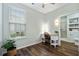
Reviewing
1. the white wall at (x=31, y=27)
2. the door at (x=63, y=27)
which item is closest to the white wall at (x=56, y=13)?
the white wall at (x=31, y=27)

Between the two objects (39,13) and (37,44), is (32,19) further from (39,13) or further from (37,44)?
(37,44)

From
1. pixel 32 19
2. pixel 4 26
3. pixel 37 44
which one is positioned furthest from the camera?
pixel 32 19

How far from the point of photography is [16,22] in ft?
9.35

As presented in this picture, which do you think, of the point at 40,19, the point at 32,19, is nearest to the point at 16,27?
the point at 32,19

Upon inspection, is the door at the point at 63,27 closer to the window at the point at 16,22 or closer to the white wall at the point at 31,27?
the white wall at the point at 31,27

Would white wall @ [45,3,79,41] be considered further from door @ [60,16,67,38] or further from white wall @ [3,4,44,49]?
door @ [60,16,67,38]

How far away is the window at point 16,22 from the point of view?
2629 mm

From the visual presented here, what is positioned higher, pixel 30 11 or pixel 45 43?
pixel 30 11

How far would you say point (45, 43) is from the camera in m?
3.06

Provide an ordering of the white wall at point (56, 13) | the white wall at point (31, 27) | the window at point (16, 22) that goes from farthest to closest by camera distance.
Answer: the white wall at point (31, 27)
the white wall at point (56, 13)
the window at point (16, 22)

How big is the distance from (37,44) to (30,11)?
149cm

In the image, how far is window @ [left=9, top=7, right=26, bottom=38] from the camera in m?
2.63

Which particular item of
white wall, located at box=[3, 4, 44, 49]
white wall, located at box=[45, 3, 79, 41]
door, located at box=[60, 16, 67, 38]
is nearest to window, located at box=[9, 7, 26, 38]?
white wall, located at box=[3, 4, 44, 49]

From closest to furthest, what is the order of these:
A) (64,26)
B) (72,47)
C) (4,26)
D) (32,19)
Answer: (4,26), (72,47), (32,19), (64,26)
